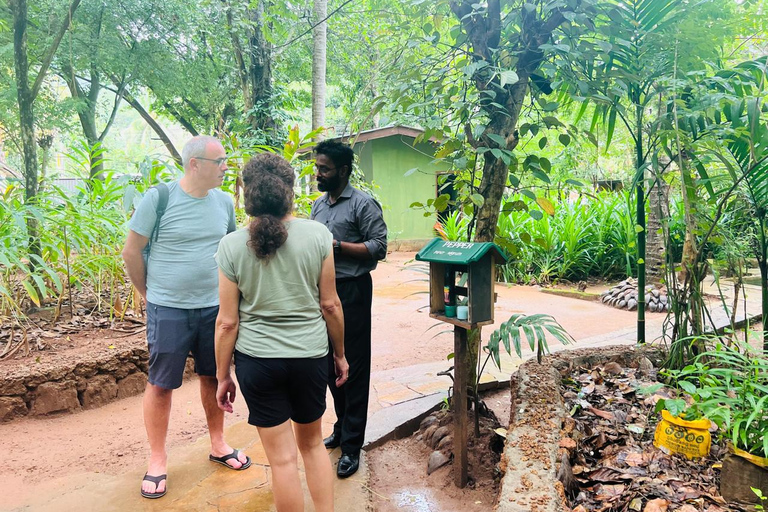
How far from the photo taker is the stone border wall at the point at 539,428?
1.72 m

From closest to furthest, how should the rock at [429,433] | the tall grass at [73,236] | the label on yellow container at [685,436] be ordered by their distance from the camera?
the label on yellow container at [685,436], the rock at [429,433], the tall grass at [73,236]

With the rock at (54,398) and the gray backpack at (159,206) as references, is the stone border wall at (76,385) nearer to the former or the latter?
the rock at (54,398)

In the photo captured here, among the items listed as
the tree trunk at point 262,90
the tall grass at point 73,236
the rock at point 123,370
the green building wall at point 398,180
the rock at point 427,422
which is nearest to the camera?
the rock at point 427,422

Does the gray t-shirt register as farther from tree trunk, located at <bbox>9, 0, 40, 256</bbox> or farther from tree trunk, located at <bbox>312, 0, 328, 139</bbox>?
tree trunk, located at <bbox>312, 0, 328, 139</bbox>

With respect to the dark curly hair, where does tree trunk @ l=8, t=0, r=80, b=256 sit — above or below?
above

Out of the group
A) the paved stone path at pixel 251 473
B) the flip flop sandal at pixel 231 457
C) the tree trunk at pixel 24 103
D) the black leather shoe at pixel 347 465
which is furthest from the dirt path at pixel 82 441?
the tree trunk at pixel 24 103

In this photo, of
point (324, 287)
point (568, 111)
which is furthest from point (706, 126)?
point (324, 287)

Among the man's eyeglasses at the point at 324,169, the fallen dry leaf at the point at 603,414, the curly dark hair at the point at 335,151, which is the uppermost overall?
the curly dark hair at the point at 335,151

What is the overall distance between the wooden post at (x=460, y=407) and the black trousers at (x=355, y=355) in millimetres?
476

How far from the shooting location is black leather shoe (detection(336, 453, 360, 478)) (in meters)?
2.40

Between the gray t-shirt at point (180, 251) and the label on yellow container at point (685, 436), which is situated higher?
the gray t-shirt at point (180, 251)

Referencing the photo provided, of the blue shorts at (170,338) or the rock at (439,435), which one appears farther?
the rock at (439,435)

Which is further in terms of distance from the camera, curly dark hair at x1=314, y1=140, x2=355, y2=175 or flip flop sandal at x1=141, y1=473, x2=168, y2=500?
curly dark hair at x1=314, y1=140, x2=355, y2=175

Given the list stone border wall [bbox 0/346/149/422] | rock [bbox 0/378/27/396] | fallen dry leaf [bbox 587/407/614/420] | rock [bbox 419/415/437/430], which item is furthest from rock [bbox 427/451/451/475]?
rock [bbox 0/378/27/396]
